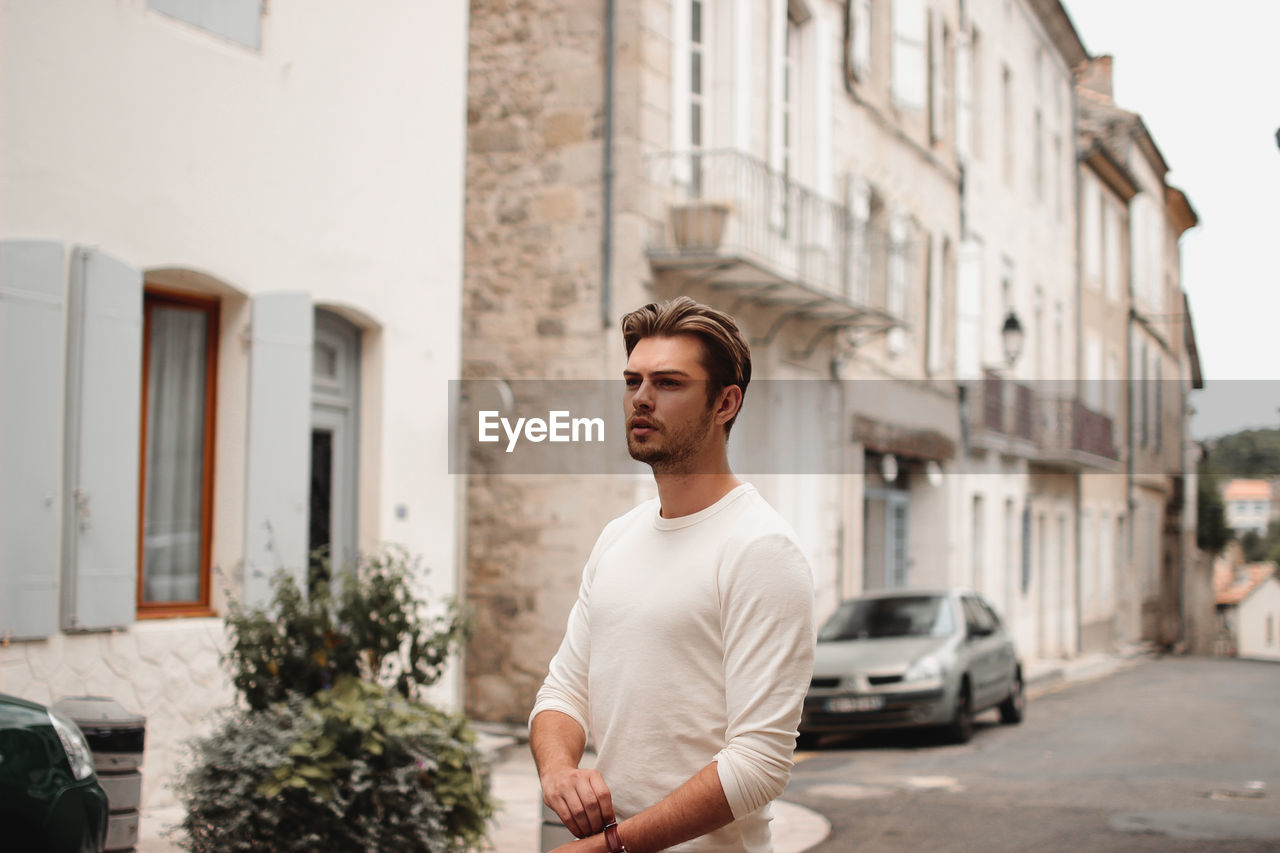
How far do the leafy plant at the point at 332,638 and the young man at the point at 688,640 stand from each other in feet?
13.8

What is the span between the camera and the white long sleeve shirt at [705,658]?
2.43 metres

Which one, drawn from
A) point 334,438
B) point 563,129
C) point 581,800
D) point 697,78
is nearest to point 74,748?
point 581,800

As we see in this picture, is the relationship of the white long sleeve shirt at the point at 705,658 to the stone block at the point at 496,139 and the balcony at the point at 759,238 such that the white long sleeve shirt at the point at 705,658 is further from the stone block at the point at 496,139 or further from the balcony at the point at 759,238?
the stone block at the point at 496,139

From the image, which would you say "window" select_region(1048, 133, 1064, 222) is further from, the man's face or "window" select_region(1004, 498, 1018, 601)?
the man's face

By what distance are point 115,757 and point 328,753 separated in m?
0.89

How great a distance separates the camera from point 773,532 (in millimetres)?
2490

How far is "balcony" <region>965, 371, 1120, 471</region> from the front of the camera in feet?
80.8

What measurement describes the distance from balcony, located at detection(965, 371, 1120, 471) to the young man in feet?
72.8

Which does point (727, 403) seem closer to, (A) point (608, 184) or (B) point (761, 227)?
(A) point (608, 184)

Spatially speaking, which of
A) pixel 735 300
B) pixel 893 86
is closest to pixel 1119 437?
pixel 893 86

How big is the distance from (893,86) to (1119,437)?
18.6 meters

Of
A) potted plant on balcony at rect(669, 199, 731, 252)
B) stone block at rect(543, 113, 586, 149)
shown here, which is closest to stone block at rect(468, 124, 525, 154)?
stone block at rect(543, 113, 586, 149)

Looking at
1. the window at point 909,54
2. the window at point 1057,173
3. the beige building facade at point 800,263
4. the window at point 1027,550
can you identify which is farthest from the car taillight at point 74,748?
the window at point 1057,173

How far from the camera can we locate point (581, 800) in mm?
2496
